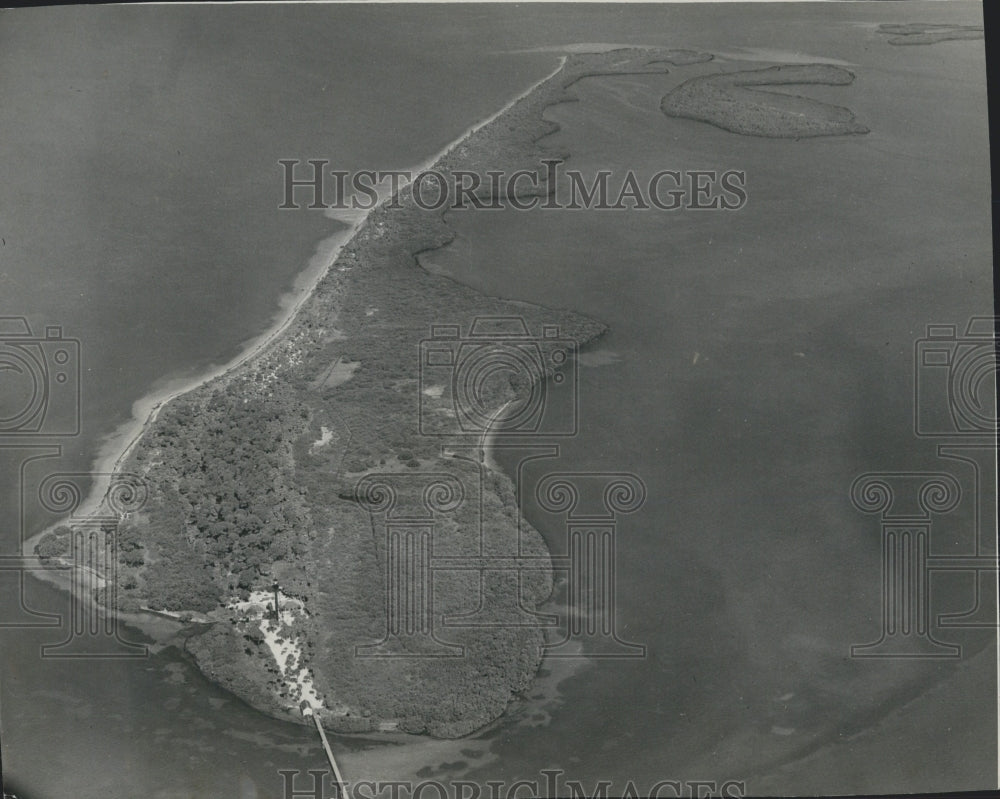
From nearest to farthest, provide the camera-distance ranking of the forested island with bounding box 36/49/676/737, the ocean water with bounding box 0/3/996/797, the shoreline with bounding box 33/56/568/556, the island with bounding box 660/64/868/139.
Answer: the forested island with bounding box 36/49/676/737 → the ocean water with bounding box 0/3/996/797 → the shoreline with bounding box 33/56/568/556 → the island with bounding box 660/64/868/139

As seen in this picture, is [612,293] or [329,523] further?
[612,293]

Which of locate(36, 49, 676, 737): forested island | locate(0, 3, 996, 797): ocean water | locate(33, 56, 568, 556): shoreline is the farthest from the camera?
locate(33, 56, 568, 556): shoreline

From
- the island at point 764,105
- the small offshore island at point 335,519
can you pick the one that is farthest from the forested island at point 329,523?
the island at point 764,105

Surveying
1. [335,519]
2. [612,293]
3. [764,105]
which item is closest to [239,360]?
Result: [335,519]

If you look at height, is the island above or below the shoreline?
above

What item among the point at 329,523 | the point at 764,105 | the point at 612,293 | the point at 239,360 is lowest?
the point at 329,523

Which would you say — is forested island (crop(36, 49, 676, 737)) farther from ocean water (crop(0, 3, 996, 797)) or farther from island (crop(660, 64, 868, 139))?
island (crop(660, 64, 868, 139))

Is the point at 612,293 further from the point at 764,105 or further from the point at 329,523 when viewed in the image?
the point at 329,523

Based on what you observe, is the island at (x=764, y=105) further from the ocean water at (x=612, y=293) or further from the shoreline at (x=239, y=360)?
the shoreline at (x=239, y=360)

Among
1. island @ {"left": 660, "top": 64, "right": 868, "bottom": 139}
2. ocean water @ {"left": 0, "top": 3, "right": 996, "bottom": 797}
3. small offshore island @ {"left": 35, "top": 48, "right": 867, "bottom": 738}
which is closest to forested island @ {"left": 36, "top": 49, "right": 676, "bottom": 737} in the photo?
small offshore island @ {"left": 35, "top": 48, "right": 867, "bottom": 738}
